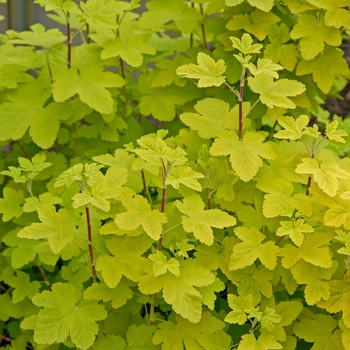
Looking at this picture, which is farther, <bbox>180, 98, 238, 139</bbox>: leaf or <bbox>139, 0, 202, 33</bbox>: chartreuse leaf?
<bbox>139, 0, 202, 33</bbox>: chartreuse leaf

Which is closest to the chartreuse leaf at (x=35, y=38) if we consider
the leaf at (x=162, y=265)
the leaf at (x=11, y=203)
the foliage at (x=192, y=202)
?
the foliage at (x=192, y=202)

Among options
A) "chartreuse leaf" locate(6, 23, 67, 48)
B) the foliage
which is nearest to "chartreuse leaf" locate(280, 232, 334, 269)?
the foliage

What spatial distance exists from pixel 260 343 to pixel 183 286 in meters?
0.22

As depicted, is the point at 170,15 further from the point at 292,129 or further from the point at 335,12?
the point at 292,129

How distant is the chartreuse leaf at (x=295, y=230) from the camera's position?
47.1 inches

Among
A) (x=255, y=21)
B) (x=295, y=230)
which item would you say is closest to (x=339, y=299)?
(x=295, y=230)

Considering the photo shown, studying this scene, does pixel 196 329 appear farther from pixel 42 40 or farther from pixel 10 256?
pixel 42 40

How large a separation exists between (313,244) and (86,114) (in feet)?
2.84

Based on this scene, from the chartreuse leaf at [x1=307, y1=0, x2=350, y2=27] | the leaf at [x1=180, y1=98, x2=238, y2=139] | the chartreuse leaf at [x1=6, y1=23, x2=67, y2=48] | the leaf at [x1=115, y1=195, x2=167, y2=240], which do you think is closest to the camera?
the leaf at [x1=115, y1=195, x2=167, y2=240]

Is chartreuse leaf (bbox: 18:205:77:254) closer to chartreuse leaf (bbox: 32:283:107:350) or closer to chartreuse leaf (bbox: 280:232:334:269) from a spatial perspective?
chartreuse leaf (bbox: 32:283:107:350)

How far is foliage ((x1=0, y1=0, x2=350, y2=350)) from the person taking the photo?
3.97ft

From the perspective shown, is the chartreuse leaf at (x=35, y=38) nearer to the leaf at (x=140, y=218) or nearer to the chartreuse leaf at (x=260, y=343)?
the leaf at (x=140, y=218)

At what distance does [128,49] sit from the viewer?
68.2 inches

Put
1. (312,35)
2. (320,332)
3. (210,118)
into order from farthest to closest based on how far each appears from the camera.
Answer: (312,35) → (210,118) → (320,332)
